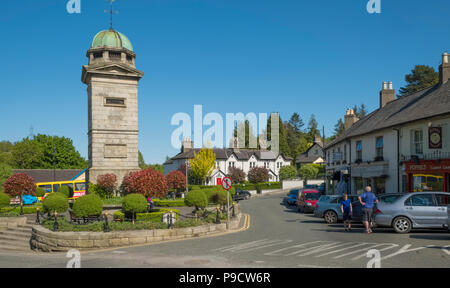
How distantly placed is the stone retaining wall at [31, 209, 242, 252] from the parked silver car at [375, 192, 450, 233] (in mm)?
8131

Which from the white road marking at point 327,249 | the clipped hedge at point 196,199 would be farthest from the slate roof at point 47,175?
the white road marking at point 327,249

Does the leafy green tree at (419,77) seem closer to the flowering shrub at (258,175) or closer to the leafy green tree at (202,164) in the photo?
the flowering shrub at (258,175)

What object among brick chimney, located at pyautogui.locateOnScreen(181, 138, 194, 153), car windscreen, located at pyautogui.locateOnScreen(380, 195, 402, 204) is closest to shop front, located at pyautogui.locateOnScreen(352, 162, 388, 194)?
car windscreen, located at pyautogui.locateOnScreen(380, 195, 402, 204)

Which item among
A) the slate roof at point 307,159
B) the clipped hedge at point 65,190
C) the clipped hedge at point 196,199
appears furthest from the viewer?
the slate roof at point 307,159

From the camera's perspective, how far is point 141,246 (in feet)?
45.3

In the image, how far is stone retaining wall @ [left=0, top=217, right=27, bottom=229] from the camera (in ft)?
68.3

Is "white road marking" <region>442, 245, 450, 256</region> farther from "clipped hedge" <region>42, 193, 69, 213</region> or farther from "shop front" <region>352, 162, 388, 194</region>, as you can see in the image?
"clipped hedge" <region>42, 193, 69, 213</region>

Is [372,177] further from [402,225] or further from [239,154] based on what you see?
[239,154]

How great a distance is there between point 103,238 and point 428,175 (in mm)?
17810

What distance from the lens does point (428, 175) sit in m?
→ 21.0

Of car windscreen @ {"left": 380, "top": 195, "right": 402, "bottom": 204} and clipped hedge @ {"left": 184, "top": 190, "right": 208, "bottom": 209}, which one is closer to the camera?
car windscreen @ {"left": 380, "top": 195, "right": 402, "bottom": 204}

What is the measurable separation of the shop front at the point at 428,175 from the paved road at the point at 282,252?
579 centimetres

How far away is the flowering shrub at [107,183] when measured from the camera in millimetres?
26453
